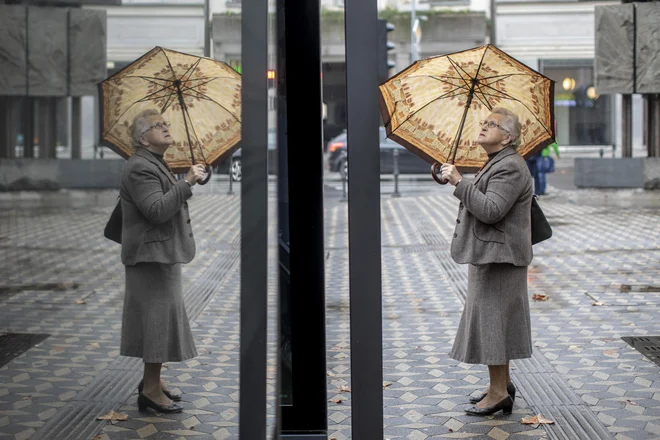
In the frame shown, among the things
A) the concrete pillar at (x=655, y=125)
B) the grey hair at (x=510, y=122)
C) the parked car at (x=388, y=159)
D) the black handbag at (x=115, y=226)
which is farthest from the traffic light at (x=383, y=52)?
the parked car at (x=388, y=159)

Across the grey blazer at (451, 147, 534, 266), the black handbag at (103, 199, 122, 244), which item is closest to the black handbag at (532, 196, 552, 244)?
the grey blazer at (451, 147, 534, 266)

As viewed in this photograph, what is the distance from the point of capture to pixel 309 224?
11.8 feet

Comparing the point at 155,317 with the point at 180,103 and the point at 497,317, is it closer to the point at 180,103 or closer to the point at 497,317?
the point at 180,103

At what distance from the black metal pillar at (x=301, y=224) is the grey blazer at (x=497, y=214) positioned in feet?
3.26

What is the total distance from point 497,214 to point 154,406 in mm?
2034

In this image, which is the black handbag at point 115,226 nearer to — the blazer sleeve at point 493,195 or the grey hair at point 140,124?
the grey hair at point 140,124

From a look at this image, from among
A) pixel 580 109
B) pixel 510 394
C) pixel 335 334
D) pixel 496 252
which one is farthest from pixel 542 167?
pixel 496 252

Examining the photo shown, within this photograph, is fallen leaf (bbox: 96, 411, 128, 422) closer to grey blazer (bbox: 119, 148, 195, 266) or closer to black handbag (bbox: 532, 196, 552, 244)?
grey blazer (bbox: 119, 148, 195, 266)

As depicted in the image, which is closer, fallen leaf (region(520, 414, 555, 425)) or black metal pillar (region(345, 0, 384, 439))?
black metal pillar (region(345, 0, 384, 439))

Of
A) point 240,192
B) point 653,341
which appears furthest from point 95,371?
point 653,341

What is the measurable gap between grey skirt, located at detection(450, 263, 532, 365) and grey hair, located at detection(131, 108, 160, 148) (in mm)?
2247

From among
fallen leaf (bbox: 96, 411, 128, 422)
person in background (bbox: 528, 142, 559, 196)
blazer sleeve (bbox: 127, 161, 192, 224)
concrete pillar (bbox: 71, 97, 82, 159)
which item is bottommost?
fallen leaf (bbox: 96, 411, 128, 422)

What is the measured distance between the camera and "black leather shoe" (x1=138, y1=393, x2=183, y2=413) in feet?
9.25

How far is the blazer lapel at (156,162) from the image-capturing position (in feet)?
8.76
